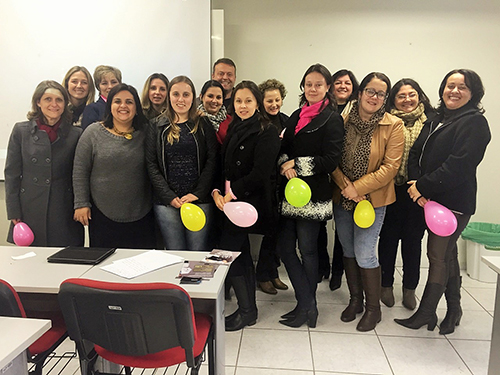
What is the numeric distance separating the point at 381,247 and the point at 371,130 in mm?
1055

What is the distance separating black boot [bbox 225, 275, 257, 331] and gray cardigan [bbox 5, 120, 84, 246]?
1204 mm

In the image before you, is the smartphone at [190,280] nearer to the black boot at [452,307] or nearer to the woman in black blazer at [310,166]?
the woman in black blazer at [310,166]

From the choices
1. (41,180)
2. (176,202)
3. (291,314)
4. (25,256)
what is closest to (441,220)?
(291,314)

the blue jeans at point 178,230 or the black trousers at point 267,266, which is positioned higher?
the blue jeans at point 178,230

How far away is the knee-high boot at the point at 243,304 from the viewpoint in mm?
2594

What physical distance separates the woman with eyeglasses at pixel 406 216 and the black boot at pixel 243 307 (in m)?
1.08

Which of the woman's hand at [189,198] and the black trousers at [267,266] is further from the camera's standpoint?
the black trousers at [267,266]

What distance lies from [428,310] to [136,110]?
92.7 inches

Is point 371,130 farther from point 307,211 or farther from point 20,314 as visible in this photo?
point 20,314

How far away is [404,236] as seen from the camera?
290 centimetres

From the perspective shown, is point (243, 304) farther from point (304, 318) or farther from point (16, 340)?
point (16, 340)

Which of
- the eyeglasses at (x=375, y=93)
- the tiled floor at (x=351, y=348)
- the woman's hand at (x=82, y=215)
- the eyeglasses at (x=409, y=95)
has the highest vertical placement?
the eyeglasses at (x=409, y=95)

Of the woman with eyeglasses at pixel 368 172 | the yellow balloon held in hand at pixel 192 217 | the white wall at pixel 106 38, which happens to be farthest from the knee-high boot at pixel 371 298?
the white wall at pixel 106 38

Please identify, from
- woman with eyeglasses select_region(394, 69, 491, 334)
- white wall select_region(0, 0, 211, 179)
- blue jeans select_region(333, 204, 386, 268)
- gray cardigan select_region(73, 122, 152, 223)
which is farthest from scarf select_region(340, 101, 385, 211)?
white wall select_region(0, 0, 211, 179)
